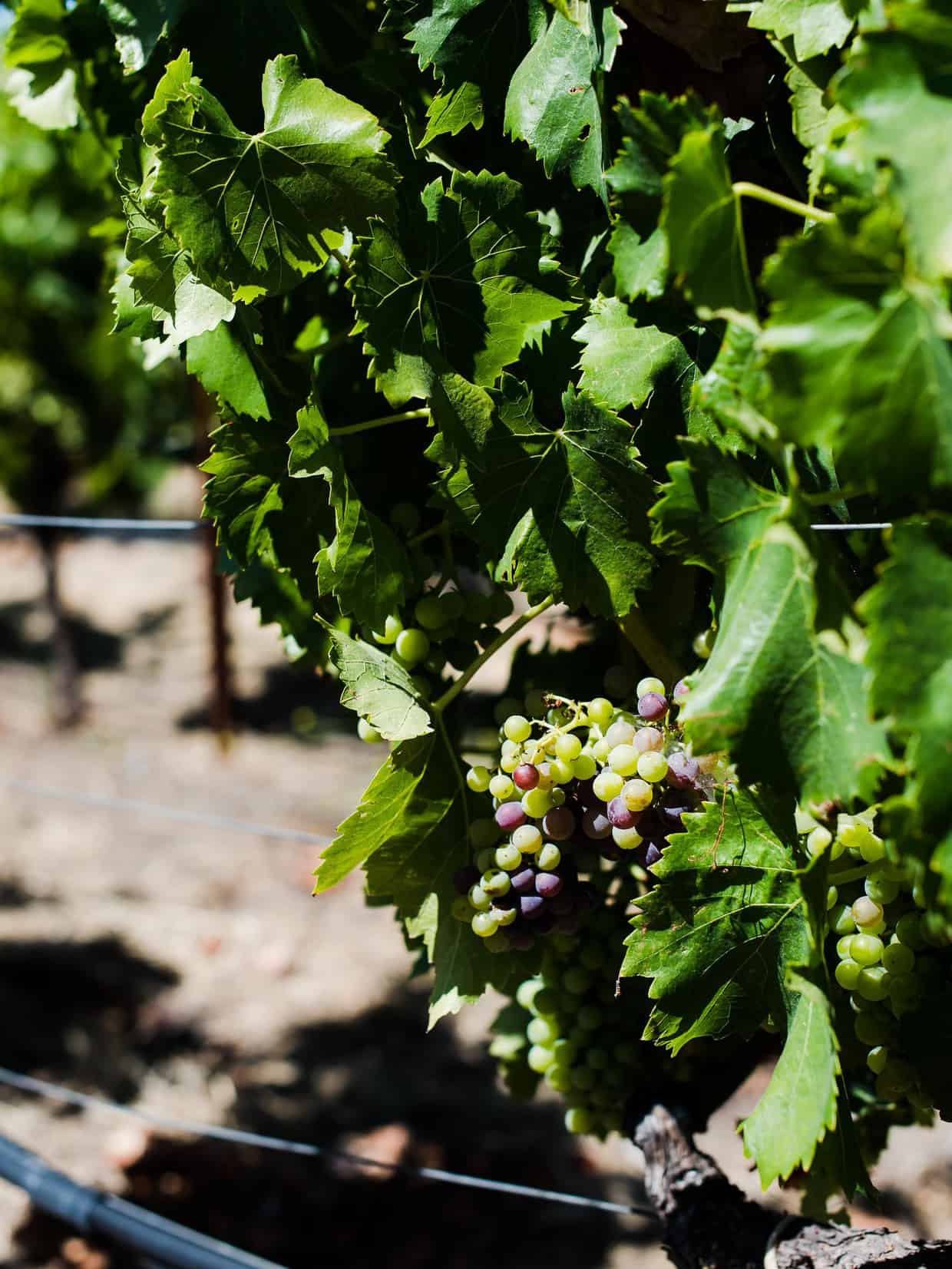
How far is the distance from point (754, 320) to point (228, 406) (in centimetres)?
42

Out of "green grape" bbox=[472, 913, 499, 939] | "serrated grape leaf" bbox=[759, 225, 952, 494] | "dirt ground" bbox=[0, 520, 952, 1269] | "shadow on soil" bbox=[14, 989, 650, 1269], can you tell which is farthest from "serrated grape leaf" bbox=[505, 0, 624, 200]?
"shadow on soil" bbox=[14, 989, 650, 1269]

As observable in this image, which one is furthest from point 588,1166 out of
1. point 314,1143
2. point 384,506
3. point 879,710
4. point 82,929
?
point 879,710

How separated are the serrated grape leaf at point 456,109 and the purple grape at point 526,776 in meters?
0.44

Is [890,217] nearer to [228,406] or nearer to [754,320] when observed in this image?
[754,320]

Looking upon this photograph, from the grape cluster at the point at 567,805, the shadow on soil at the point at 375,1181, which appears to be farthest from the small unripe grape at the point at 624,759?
the shadow on soil at the point at 375,1181

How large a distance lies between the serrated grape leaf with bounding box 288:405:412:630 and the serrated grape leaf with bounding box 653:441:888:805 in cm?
28

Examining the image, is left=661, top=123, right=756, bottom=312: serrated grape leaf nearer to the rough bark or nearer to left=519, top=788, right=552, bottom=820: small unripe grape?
left=519, top=788, right=552, bottom=820: small unripe grape

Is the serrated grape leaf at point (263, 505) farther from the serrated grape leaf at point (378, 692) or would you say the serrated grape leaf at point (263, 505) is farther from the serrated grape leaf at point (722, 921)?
the serrated grape leaf at point (722, 921)

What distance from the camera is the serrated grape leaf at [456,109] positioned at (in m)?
0.80

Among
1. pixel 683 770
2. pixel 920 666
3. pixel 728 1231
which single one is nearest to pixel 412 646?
pixel 683 770

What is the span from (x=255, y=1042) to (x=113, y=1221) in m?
1.53

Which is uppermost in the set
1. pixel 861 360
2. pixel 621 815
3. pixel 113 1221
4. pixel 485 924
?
pixel 861 360

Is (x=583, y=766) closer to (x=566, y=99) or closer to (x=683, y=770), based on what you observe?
(x=683, y=770)

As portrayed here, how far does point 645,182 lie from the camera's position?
63 centimetres
